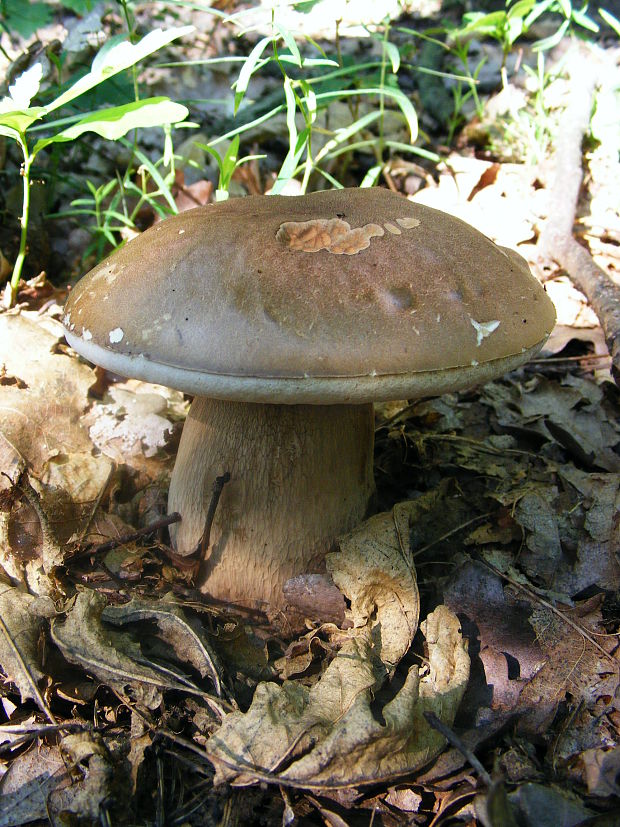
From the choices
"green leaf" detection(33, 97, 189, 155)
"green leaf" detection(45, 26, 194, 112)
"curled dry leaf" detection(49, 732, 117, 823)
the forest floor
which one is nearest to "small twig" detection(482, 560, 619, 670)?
the forest floor

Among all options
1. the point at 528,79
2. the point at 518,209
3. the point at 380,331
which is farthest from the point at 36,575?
the point at 528,79

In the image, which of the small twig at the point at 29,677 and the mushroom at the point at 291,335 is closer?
the mushroom at the point at 291,335

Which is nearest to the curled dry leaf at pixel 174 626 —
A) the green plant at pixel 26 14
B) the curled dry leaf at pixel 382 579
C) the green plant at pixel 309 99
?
the curled dry leaf at pixel 382 579

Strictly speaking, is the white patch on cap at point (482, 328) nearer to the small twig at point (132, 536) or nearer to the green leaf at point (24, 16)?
the small twig at point (132, 536)

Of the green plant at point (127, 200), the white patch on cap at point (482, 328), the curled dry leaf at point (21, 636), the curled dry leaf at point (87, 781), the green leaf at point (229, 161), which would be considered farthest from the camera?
the green plant at point (127, 200)

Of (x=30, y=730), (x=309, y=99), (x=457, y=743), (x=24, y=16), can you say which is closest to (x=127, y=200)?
(x=24, y=16)

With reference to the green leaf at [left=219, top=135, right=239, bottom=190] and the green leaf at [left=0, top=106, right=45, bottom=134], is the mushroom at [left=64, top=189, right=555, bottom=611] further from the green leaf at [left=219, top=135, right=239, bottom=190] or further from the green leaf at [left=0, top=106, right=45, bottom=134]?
the green leaf at [left=219, top=135, right=239, bottom=190]
